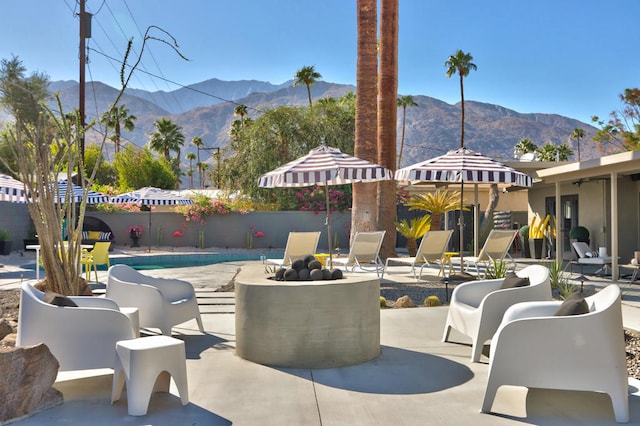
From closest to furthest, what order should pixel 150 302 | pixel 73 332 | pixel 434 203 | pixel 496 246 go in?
pixel 73 332
pixel 150 302
pixel 496 246
pixel 434 203

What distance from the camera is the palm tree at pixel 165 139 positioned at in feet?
191

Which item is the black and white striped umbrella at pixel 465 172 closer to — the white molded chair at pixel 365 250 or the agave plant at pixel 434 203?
the white molded chair at pixel 365 250

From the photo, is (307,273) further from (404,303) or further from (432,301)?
(432,301)

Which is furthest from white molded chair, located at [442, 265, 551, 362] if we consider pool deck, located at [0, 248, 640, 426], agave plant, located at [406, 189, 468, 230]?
agave plant, located at [406, 189, 468, 230]

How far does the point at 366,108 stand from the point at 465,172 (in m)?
4.28

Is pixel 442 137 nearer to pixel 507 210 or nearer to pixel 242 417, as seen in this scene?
pixel 507 210

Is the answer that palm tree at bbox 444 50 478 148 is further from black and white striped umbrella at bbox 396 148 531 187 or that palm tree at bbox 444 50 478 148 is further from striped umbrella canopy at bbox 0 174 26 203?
striped umbrella canopy at bbox 0 174 26 203

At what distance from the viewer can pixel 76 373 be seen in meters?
4.98

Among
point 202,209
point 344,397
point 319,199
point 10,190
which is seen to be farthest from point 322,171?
point 202,209

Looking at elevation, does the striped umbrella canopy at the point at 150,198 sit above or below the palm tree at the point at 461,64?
below

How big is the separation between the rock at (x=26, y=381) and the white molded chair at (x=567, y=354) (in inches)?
112

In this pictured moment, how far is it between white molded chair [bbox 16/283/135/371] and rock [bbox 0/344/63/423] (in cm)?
33

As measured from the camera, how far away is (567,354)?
3.91 meters

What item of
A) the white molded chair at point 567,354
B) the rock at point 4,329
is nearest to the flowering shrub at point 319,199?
the rock at point 4,329
